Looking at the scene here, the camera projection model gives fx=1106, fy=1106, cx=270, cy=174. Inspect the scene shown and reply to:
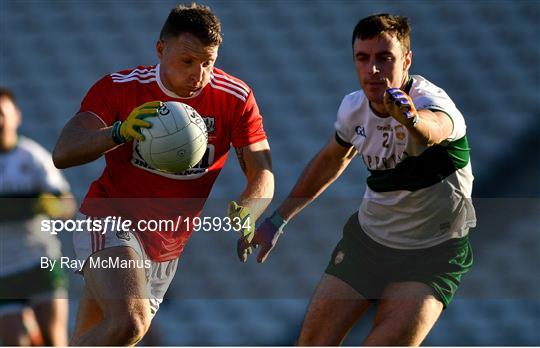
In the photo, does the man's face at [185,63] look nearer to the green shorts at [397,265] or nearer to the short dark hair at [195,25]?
the short dark hair at [195,25]

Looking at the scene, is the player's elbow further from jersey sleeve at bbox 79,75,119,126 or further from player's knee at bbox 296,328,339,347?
player's knee at bbox 296,328,339,347

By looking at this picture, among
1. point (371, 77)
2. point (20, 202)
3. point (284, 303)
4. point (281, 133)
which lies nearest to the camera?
point (371, 77)

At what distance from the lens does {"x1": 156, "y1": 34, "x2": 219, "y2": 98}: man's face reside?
472 cm

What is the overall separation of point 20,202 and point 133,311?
2.53 meters

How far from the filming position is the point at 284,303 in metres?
9.45

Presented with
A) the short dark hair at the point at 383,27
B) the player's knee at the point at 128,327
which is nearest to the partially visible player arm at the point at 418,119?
the short dark hair at the point at 383,27

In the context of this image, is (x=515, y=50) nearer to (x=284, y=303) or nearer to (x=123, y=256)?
(x=284, y=303)

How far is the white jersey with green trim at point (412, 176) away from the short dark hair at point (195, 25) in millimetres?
648

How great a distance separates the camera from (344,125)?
15.8 ft

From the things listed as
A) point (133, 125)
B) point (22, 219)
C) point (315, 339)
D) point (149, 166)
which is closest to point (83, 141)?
point (133, 125)

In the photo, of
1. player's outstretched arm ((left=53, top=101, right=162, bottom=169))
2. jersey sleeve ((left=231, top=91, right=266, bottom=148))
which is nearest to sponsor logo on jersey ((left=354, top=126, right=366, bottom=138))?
jersey sleeve ((left=231, top=91, right=266, bottom=148))

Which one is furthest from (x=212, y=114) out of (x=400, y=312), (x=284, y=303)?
(x=284, y=303)

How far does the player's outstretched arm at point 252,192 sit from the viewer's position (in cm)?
472

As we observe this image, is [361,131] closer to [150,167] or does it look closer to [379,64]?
[379,64]
